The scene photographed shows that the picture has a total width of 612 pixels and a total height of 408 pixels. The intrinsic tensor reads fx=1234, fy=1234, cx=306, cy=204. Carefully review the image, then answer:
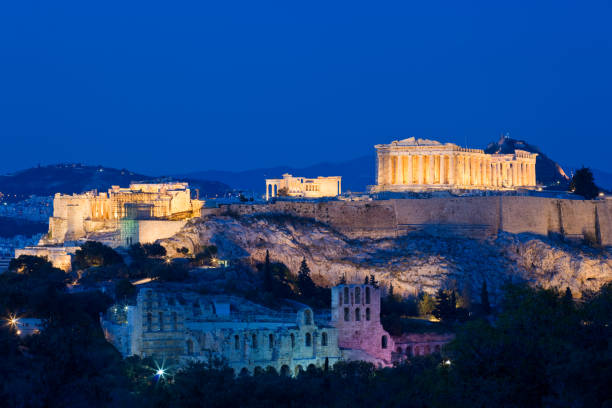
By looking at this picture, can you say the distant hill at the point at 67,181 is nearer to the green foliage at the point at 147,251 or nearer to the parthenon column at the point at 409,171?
the parthenon column at the point at 409,171

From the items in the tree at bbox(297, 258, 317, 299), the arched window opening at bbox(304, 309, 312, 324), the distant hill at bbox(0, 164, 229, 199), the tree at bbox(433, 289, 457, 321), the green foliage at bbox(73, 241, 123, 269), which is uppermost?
the distant hill at bbox(0, 164, 229, 199)

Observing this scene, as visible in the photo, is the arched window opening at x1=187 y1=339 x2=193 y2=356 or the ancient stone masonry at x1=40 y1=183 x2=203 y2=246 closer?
the arched window opening at x1=187 y1=339 x2=193 y2=356

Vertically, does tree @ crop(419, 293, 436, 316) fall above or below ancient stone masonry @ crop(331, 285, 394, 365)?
above

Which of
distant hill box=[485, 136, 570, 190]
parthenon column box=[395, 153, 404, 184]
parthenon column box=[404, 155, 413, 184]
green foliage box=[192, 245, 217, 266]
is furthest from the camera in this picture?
distant hill box=[485, 136, 570, 190]

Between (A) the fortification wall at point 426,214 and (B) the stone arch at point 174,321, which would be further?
(A) the fortification wall at point 426,214

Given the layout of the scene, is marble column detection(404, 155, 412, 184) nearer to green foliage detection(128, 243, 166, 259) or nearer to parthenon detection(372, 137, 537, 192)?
parthenon detection(372, 137, 537, 192)

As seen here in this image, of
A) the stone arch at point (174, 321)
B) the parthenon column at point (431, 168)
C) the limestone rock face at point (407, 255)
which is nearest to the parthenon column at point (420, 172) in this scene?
the parthenon column at point (431, 168)

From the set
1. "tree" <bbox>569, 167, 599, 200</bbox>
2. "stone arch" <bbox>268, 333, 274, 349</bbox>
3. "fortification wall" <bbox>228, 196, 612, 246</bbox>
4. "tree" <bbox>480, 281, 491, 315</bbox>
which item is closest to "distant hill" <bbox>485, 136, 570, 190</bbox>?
"tree" <bbox>569, 167, 599, 200</bbox>
